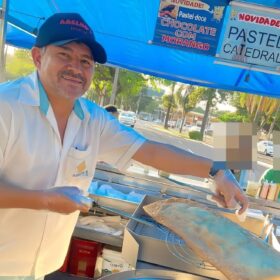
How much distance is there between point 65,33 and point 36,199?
0.68m

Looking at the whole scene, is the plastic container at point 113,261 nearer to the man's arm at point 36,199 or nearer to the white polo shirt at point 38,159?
the white polo shirt at point 38,159

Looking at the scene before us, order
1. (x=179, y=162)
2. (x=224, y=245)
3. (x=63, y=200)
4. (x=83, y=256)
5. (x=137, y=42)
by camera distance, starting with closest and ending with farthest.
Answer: (x=63, y=200) → (x=224, y=245) → (x=179, y=162) → (x=83, y=256) → (x=137, y=42)

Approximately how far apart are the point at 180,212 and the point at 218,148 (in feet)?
1.10

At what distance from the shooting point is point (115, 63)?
4.41 metres

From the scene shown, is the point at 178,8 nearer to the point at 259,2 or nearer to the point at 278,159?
the point at 259,2

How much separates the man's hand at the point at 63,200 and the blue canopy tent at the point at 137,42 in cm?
242

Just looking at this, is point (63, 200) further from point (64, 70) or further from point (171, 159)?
point (171, 159)

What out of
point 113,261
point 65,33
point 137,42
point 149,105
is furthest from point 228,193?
point 149,105

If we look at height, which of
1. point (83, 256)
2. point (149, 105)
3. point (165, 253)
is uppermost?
point (165, 253)

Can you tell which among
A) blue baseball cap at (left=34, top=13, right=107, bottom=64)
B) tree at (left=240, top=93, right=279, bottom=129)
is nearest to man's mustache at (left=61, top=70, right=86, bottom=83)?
blue baseball cap at (left=34, top=13, right=107, bottom=64)

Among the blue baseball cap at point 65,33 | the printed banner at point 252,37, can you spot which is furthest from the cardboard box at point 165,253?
the printed banner at point 252,37

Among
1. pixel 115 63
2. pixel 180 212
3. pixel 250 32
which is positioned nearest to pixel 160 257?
pixel 180 212

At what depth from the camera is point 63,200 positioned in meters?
1.21

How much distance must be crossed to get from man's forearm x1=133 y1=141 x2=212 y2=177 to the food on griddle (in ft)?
0.70
